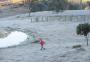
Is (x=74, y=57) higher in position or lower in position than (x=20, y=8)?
higher

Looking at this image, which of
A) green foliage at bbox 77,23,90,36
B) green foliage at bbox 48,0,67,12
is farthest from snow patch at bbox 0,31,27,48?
green foliage at bbox 48,0,67,12

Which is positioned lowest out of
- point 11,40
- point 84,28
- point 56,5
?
point 56,5

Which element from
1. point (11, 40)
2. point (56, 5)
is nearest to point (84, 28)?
point (11, 40)

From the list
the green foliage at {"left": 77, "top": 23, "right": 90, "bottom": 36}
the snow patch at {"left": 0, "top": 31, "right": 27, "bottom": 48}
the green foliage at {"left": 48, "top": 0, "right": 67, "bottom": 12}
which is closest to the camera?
the green foliage at {"left": 77, "top": 23, "right": 90, "bottom": 36}

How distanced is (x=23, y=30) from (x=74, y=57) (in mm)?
34222

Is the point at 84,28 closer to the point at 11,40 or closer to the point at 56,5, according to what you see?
the point at 11,40

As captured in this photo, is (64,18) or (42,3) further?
(42,3)

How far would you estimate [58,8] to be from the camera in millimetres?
92375

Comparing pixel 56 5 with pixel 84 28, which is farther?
pixel 56 5

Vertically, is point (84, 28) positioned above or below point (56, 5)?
above

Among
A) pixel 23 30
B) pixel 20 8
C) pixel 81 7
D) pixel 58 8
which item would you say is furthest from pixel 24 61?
pixel 20 8

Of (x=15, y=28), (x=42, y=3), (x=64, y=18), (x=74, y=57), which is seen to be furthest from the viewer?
(x=42, y=3)

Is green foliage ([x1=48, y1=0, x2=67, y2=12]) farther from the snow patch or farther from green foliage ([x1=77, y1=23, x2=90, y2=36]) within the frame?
green foliage ([x1=77, y1=23, x2=90, y2=36])

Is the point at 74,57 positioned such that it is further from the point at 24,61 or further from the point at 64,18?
the point at 64,18
